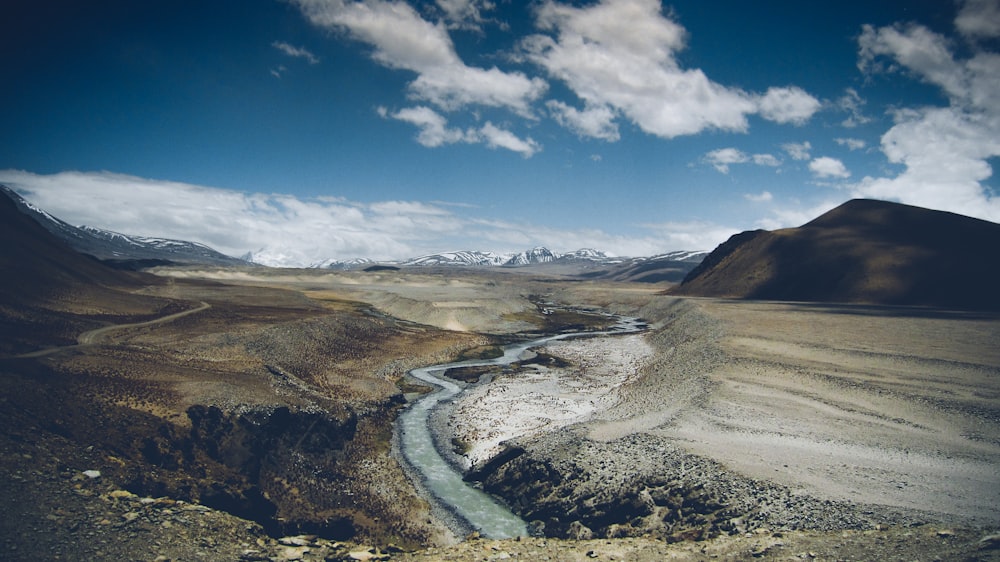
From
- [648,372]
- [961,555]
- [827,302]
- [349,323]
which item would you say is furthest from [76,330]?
[827,302]

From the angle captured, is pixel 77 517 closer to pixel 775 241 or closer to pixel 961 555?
pixel 961 555

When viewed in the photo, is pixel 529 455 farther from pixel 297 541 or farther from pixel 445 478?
pixel 297 541

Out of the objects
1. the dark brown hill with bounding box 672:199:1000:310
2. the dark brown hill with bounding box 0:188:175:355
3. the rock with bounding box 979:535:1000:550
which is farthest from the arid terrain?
the dark brown hill with bounding box 672:199:1000:310

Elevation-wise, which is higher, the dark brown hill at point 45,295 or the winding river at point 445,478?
the dark brown hill at point 45,295

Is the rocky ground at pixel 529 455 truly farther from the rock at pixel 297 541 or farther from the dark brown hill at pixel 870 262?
the dark brown hill at pixel 870 262

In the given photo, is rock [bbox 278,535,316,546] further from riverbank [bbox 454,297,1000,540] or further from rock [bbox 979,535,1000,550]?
rock [bbox 979,535,1000,550]

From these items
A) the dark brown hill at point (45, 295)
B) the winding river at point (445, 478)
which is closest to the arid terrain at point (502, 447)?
the dark brown hill at point (45, 295)

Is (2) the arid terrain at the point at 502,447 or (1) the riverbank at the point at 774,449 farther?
(1) the riverbank at the point at 774,449
